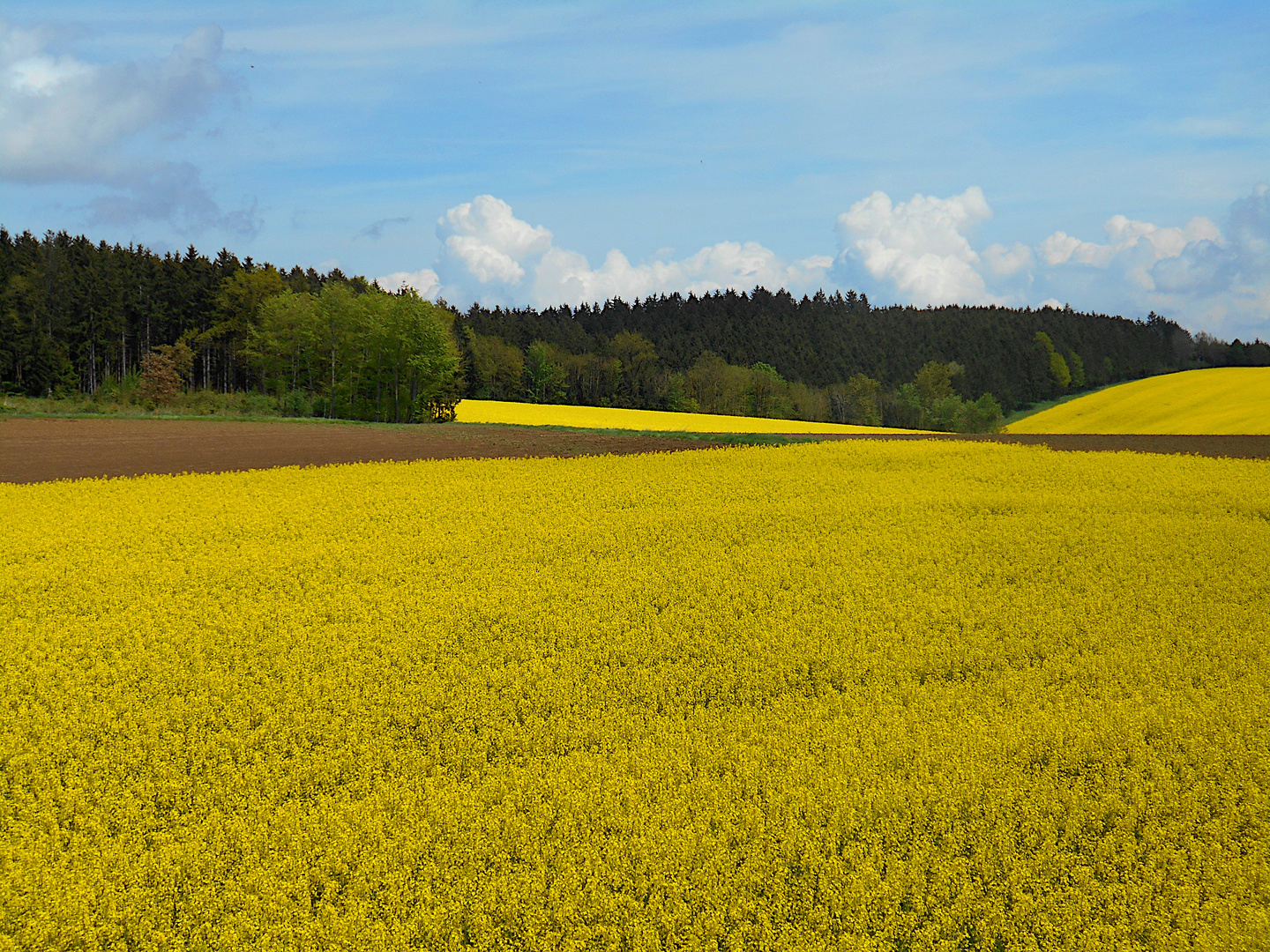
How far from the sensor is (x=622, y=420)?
78500 mm

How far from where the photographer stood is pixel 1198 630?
11.0 metres

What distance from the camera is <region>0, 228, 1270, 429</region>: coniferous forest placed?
75.8m

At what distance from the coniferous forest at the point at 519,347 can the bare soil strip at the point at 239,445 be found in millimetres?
29497

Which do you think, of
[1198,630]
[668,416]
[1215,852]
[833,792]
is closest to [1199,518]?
[1198,630]

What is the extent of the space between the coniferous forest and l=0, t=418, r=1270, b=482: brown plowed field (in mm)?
31378

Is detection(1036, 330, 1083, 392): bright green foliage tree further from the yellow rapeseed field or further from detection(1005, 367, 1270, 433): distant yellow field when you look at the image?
the yellow rapeseed field

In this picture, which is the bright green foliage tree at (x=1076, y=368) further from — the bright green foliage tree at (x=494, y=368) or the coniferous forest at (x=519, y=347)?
the bright green foliage tree at (x=494, y=368)

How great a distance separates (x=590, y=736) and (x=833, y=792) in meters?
2.40

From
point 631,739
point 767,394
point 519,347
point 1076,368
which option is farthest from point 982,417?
point 631,739

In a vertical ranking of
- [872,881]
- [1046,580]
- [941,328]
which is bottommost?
[872,881]

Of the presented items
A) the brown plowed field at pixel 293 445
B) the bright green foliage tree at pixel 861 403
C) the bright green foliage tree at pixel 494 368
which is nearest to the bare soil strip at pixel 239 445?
the brown plowed field at pixel 293 445

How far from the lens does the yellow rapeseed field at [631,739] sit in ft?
19.2

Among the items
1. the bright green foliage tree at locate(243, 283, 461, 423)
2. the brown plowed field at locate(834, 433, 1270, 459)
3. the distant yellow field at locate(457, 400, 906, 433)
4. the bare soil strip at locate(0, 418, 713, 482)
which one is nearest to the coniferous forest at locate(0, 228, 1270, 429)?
the bright green foliage tree at locate(243, 283, 461, 423)

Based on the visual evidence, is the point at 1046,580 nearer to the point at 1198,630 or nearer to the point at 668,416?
the point at 1198,630
